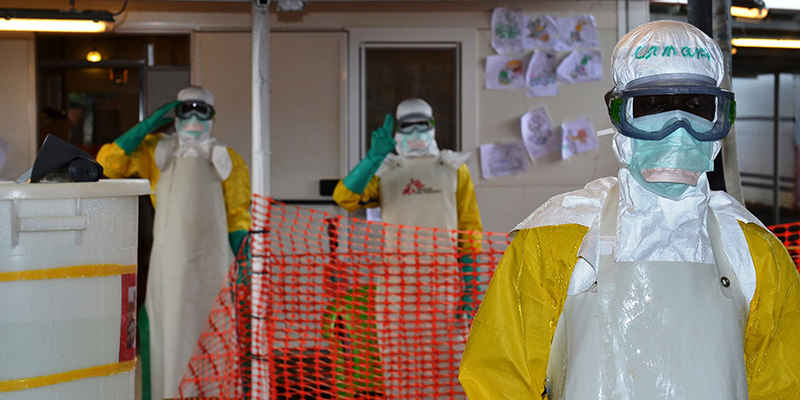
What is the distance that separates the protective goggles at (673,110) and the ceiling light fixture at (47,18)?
11.0ft

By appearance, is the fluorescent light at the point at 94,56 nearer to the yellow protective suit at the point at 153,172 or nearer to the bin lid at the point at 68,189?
the yellow protective suit at the point at 153,172

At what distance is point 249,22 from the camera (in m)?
4.90

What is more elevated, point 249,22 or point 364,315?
point 249,22

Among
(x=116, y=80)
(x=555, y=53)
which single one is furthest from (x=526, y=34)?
(x=116, y=80)

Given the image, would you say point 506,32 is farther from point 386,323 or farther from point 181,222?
point 181,222

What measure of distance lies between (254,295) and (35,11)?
2.10 meters

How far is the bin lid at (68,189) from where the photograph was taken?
5.98ft

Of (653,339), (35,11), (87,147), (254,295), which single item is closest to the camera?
(653,339)

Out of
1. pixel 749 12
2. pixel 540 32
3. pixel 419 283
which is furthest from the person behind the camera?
pixel 540 32

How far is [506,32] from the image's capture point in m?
4.84

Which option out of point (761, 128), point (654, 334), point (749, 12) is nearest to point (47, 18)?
point (654, 334)

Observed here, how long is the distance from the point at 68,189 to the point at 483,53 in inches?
133

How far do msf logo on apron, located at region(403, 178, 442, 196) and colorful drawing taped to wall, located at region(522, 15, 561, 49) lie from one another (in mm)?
1315

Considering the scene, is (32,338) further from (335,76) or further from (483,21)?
(483,21)
